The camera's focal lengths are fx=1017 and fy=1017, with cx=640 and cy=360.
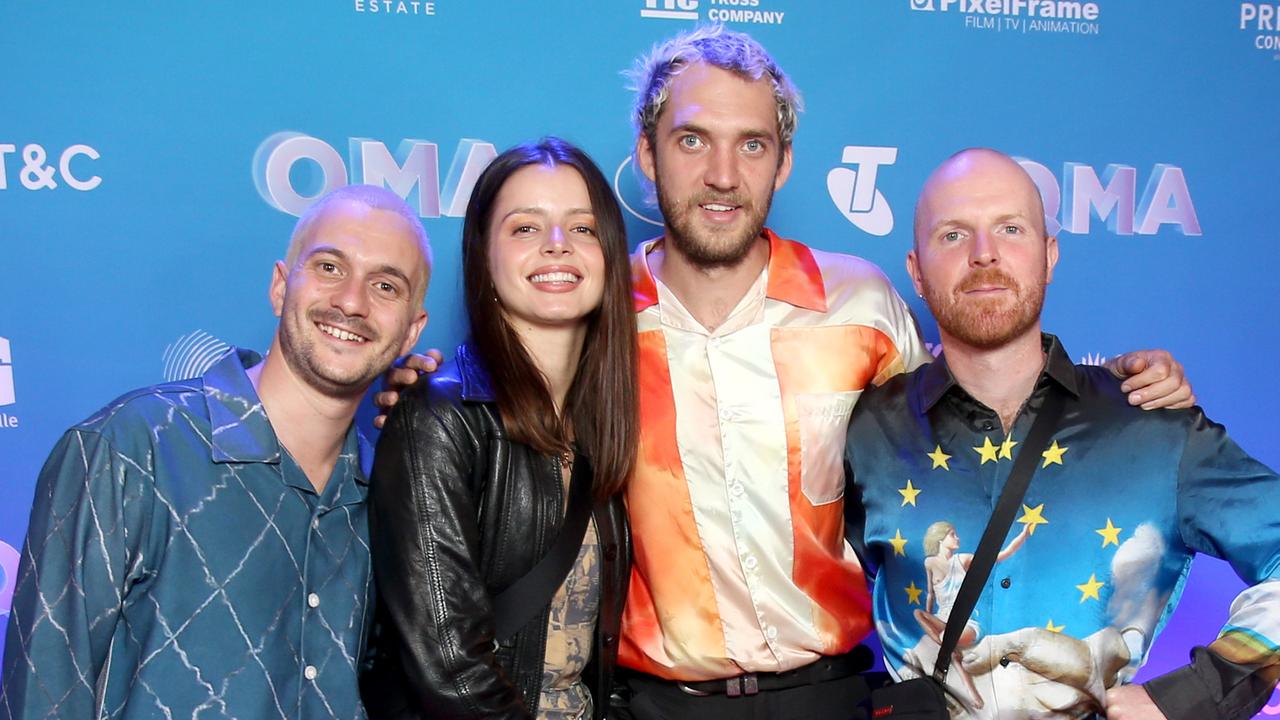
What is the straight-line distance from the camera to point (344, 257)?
2.31 m

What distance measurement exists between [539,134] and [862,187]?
3.59 ft

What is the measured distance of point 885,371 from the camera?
8.55 feet

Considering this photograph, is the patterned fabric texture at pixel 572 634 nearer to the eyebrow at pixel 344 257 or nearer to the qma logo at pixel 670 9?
the eyebrow at pixel 344 257

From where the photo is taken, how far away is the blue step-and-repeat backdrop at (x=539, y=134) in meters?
3.07

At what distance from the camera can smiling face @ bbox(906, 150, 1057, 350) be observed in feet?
7.33

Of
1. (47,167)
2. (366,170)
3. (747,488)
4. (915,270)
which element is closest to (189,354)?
(47,167)

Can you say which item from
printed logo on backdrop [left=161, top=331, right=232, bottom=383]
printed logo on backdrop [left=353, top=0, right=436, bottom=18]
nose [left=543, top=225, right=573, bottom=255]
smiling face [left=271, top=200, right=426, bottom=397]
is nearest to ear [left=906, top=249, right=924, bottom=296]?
nose [left=543, top=225, right=573, bottom=255]

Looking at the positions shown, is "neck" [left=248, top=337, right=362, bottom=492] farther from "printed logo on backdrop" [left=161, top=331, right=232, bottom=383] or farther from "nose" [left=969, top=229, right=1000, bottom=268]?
"nose" [left=969, top=229, right=1000, bottom=268]

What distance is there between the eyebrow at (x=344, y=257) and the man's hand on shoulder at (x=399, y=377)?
0.32 m

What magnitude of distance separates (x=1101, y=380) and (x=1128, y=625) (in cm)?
53

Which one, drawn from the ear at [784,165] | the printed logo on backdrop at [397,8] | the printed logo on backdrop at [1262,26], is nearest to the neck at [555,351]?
the ear at [784,165]

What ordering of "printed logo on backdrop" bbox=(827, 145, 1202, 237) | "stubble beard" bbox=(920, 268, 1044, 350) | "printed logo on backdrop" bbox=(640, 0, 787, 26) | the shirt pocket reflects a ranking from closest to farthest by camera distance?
"stubble beard" bbox=(920, 268, 1044, 350) < the shirt pocket < "printed logo on backdrop" bbox=(640, 0, 787, 26) < "printed logo on backdrop" bbox=(827, 145, 1202, 237)

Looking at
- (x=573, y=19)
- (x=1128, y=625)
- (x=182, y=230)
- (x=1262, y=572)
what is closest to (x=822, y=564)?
(x=1128, y=625)

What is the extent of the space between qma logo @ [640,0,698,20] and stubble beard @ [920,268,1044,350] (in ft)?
5.06
